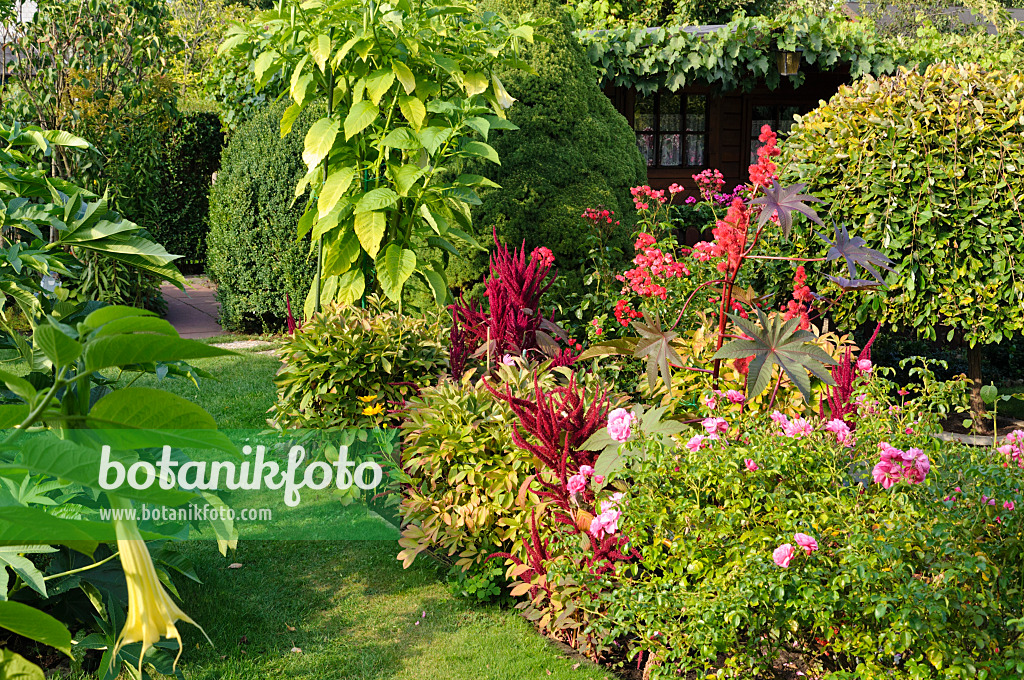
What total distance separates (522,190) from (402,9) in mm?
1495

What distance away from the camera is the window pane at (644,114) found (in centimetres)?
1120

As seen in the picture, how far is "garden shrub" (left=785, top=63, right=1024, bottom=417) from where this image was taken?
4.85 m

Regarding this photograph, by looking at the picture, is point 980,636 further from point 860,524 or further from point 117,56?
point 117,56

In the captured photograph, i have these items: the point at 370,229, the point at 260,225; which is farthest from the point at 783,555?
the point at 260,225

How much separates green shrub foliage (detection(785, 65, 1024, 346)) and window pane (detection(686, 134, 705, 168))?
6.20 m

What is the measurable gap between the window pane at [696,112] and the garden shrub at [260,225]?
589cm

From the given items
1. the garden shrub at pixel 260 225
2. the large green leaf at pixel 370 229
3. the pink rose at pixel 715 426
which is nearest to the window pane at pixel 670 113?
the garden shrub at pixel 260 225

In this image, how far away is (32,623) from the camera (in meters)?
0.72

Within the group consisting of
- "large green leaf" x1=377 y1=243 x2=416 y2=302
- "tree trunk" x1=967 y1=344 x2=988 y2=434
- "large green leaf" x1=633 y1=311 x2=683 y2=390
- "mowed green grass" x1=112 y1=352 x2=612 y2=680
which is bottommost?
"mowed green grass" x1=112 y1=352 x2=612 y2=680

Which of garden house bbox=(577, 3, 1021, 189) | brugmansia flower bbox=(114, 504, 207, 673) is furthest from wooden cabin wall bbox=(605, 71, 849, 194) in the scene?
brugmansia flower bbox=(114, 504, 207, 673)

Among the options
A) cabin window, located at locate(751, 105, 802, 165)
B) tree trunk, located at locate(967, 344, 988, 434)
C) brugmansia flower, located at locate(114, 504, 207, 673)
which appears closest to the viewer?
brugmansia flower, located at locate(114, 504, 207, 673)

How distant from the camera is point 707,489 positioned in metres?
2.44

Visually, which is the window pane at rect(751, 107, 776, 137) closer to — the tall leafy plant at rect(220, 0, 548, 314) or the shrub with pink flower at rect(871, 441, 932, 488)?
the tall leafy plant at rect(220, 0, 548, 314)

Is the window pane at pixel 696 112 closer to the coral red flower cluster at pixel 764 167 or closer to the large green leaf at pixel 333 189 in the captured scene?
the large green leaf at pixel 333 189
